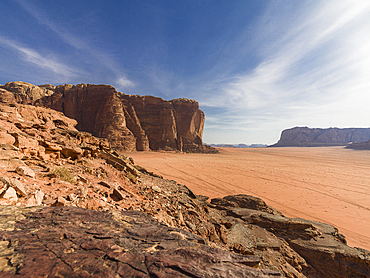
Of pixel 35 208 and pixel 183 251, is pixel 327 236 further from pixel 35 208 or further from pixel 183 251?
pixel 35 208

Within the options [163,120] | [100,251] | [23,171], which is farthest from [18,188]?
[163,120]

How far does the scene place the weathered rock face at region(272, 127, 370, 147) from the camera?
110 meters

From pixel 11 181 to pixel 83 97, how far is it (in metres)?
40.0

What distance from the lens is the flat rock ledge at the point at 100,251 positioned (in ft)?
4.42

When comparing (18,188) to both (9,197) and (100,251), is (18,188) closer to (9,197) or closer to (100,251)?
(9,197)

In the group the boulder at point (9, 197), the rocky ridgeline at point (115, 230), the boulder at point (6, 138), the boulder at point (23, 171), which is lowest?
the rocky ridgeline at point (115, 230)

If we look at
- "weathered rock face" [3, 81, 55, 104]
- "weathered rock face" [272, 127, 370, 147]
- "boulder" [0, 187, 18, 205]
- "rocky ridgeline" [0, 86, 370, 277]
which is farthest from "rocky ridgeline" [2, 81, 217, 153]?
"weathered rock face" [272, 127, 370, 147]

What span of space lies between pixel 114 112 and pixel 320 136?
137981 millimetres

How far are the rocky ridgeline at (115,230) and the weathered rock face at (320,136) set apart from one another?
123 meters

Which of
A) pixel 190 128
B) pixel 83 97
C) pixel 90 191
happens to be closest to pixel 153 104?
pixel 190 128

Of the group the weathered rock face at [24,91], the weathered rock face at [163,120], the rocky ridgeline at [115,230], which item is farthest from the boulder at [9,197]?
the weathered rock face at [24,91]

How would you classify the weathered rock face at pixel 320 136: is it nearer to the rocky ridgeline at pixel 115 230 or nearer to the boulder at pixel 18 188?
the rocky ridgeline at pixel 115 230

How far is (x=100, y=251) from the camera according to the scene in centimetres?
161

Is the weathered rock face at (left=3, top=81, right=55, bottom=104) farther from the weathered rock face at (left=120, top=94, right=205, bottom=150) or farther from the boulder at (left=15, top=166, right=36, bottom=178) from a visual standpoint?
the boulder at (left=15, top=166, right=36, bottom=178)
